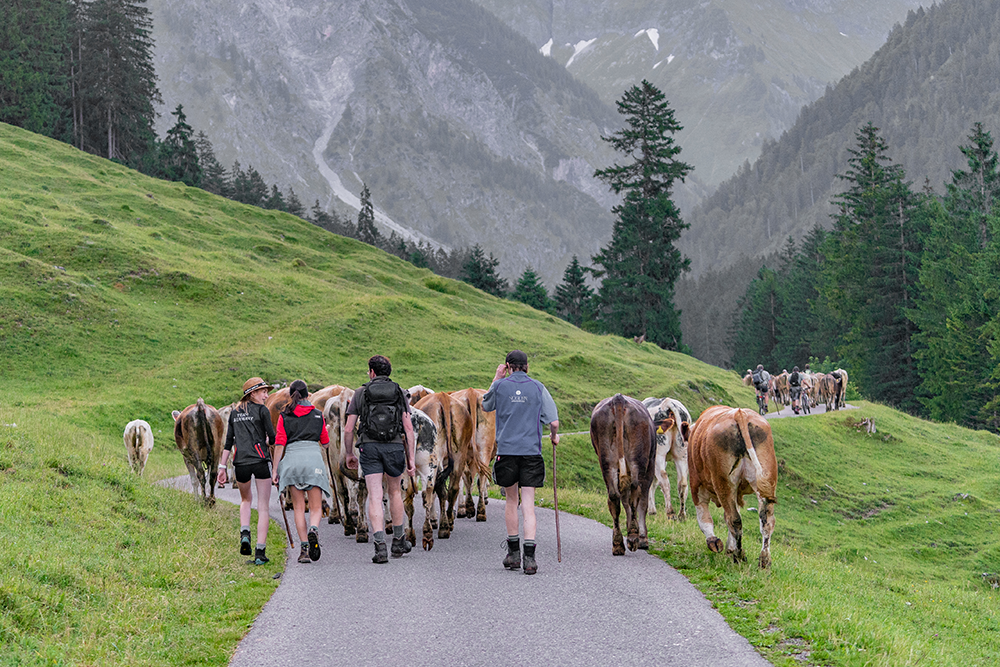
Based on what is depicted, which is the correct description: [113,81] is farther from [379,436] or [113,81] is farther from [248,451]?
[379,436]

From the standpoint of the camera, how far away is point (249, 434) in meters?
11.6

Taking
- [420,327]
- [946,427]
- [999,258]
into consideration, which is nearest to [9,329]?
[420,327]

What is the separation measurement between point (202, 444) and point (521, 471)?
8378 mm

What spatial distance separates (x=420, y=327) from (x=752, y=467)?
111ft

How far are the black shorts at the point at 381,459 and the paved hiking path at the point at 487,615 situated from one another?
4.04ft

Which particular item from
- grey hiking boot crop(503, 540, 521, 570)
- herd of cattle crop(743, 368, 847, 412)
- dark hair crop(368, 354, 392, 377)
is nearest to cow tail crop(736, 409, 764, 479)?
grey hiking boot crop(503, 540, 521, 570)

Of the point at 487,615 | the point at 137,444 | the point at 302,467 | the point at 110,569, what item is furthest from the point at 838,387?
the point at 110,569

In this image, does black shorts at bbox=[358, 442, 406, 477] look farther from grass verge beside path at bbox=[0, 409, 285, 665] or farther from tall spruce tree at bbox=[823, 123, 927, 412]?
tall spruce tree at bbox=[823, 123, 927, 412]

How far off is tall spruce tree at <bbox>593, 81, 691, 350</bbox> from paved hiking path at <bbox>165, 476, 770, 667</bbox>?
194 ft

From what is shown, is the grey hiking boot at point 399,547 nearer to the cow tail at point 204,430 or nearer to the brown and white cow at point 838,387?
the cow tail at point 204,430

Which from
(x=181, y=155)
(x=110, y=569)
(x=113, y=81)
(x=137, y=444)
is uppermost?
(x=113, y=81)

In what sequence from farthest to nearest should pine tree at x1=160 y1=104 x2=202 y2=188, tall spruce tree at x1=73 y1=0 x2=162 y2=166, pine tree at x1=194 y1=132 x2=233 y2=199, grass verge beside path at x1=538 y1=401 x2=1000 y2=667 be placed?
pine tree at x1=194 y1=132 x2=233 y2=199 → pine tree at x1=160 y1=104 x2=202 y2=188 → tall spruce tree at x1=73 y1=0 x2=162 y2=166 → grass verge beside path at x1=538 y1=401 x2=1000 y2=667

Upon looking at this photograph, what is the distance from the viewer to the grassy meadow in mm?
8023

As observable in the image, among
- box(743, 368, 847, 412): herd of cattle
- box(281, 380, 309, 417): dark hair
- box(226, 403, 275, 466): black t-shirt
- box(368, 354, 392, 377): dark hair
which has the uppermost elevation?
box(368, 354, 392, 377): dark hair
